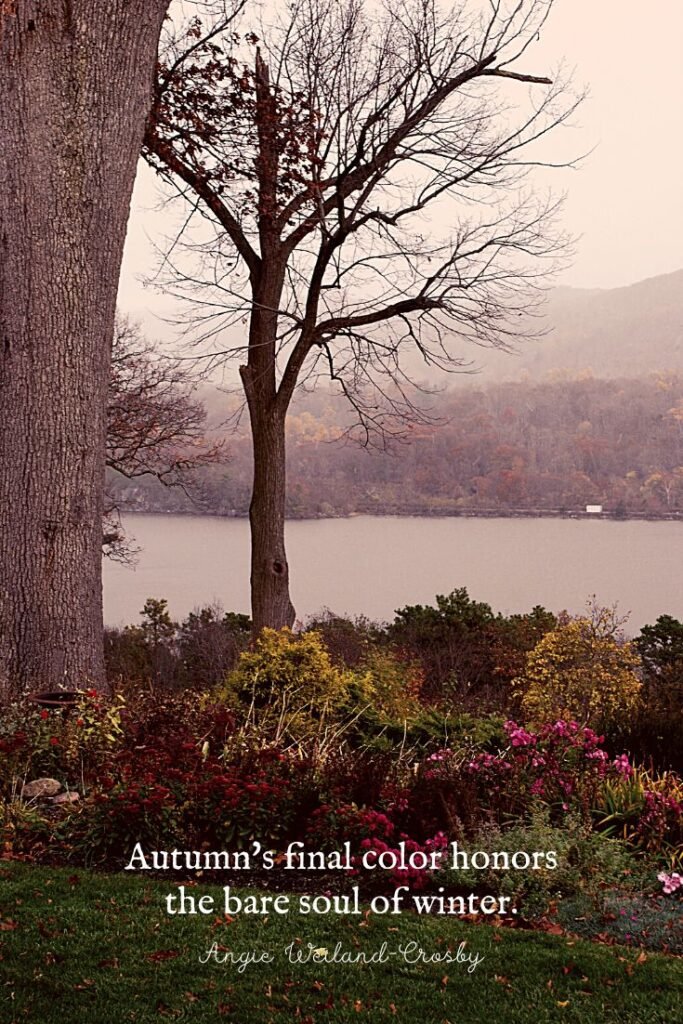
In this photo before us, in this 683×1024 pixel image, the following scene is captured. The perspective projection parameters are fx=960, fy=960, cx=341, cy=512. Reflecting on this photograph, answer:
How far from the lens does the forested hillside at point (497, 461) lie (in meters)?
17.1

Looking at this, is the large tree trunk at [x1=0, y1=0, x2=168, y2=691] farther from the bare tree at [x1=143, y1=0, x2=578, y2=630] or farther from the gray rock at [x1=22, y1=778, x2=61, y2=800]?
the bare tree at [x1=143, y1=0, x2=578, y2=630]

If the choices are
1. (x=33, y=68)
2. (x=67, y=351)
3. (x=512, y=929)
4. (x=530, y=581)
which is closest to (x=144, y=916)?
(x=512, y=929)

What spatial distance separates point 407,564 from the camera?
1616cm

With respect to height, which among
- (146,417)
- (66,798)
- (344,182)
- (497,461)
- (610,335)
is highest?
(610,335)

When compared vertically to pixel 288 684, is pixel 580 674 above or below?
below

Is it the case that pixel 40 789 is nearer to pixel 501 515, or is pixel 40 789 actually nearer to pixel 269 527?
pixel 269 527

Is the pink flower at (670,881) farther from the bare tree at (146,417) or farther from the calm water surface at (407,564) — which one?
the calm water surface at (407,564)

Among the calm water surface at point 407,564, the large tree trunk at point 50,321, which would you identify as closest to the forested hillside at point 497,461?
the calm water surface at point 407,564

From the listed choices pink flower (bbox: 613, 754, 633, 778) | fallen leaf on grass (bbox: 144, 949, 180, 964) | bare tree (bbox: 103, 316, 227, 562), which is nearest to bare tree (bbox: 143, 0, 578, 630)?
bare tree (bbox: 103, 316, 227, 562)

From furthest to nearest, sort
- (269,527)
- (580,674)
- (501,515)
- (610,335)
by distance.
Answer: (610,335), (501,515), (269,527), (580,674)

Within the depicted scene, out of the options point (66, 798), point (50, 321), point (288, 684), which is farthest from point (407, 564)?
point (66, 798)

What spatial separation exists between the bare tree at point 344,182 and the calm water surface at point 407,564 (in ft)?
15.6

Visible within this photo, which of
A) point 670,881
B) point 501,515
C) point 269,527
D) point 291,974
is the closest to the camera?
point 291,974

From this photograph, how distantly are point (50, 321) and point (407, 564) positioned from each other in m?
10.5
